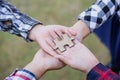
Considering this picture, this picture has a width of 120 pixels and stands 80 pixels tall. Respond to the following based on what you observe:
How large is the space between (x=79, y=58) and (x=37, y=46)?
106cm

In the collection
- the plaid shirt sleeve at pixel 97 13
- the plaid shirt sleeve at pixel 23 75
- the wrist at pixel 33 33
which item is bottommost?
the plaid shirt sleeve at pixel 23 75

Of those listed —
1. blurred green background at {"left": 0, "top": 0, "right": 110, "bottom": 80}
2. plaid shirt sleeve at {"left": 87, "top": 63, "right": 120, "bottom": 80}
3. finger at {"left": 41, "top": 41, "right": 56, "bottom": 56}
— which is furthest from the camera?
blurred green background at {"left": 0, "top": 0, "right": 110, "bottom": 80}

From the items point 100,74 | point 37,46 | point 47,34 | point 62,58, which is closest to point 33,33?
point 47,34

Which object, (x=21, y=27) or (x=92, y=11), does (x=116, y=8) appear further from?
(x=21, y=27)

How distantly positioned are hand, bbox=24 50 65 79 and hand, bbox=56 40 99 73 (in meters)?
0.03

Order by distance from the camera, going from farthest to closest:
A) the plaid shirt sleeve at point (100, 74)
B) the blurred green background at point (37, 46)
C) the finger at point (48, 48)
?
the blurred green background at point (37, 46) < the finger at point (48, 48) < the plaid shirt sleeve at point (100, 74)

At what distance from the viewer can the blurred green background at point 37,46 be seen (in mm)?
2330

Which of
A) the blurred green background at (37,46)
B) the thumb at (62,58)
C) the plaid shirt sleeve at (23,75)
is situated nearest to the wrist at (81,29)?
the thumb at (62,58)

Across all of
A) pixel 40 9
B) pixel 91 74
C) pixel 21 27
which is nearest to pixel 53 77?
pixel 40 9

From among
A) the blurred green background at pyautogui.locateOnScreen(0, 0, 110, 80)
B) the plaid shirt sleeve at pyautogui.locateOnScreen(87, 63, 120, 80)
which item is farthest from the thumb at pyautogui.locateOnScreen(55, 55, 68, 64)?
the blurred green background at pyautogui.locateOnScreen(0, 0, 110, 80)

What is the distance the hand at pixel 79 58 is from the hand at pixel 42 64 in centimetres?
3

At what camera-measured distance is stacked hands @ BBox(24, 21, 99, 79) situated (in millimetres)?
1424

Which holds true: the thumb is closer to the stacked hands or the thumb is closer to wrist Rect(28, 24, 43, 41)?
the stacked hands

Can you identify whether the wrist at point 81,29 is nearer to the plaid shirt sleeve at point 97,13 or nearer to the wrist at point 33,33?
the plaid shirt sleeve at point 97,13
